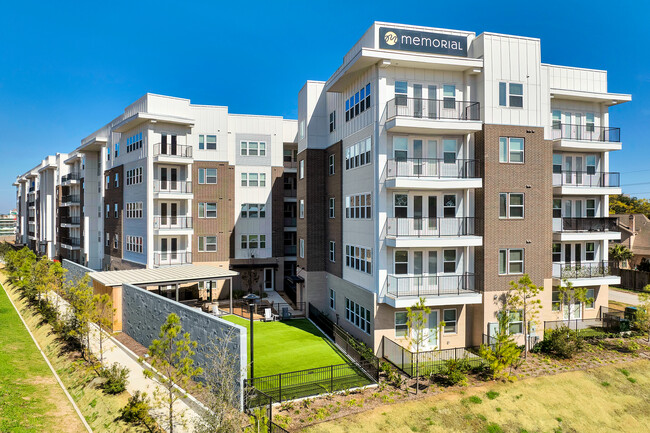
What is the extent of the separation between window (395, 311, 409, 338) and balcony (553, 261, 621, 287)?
952 centimetres

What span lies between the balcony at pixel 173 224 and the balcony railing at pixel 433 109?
2099cm

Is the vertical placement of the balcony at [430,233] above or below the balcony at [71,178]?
below

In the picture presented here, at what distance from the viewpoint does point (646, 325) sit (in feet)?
79.8

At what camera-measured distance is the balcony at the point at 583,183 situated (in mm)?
25125

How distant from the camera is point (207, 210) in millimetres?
37406

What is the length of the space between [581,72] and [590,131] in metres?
3.58

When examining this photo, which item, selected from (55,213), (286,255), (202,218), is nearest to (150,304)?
(202,218)

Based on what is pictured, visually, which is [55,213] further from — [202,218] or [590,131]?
[590,131]

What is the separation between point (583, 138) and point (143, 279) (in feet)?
93.9

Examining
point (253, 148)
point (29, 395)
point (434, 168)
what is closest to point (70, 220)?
point (253, 148)

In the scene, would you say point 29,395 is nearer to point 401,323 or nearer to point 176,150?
point 401,323

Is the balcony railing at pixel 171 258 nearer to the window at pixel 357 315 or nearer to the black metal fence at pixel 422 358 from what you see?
the window at pixel 357 315

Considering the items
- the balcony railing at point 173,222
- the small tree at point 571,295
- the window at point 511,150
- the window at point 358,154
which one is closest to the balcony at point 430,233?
the window at point 511,150

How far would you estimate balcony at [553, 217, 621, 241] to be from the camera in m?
25.3
